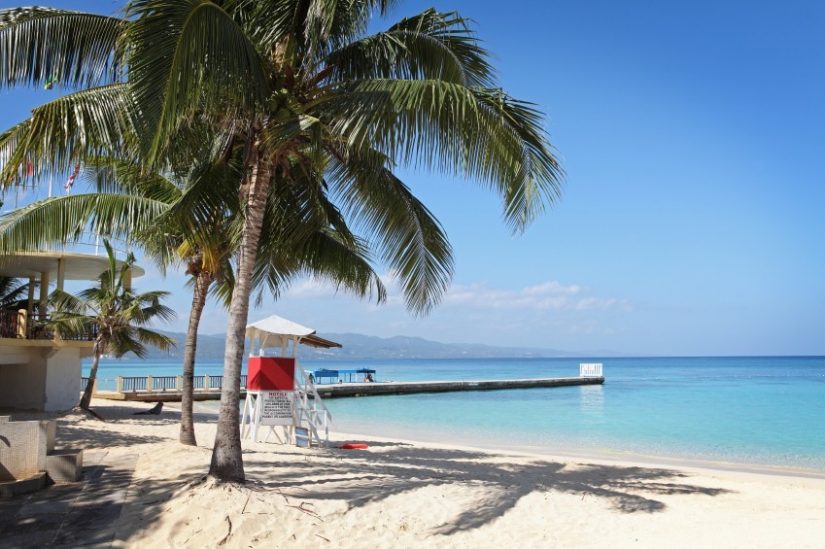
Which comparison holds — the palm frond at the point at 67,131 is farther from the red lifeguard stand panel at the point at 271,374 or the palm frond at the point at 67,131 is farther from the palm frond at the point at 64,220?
the red lifeguard stand panel at the point at 271,374

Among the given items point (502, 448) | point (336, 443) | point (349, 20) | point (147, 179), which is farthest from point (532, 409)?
point (349, 20)

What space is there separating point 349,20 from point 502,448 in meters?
14.0

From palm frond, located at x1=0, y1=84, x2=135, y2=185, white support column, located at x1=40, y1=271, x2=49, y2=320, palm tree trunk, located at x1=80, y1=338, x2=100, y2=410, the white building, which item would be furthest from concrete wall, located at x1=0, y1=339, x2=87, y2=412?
palm frond, located at x1=0, y1=84, x2=135, y2=185

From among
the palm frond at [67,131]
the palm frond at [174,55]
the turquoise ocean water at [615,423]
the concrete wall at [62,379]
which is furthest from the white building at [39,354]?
the palm frond at [174,55]

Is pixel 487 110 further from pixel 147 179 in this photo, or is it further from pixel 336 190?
pixel 147 179

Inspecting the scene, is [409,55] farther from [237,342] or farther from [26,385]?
[26,385]

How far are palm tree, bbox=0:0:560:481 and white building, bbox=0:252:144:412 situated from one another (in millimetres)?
12182

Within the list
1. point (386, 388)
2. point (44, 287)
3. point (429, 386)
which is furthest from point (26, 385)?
point (429, 386)

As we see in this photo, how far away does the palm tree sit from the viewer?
19.5 ft

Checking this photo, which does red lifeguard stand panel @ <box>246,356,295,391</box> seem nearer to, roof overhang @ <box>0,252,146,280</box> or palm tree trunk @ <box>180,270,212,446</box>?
palm tree trunk @ <box>180,270,212,446</box>

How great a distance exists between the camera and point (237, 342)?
276 inches

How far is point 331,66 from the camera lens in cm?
771

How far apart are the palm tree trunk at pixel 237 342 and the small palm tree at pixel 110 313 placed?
1221 cm

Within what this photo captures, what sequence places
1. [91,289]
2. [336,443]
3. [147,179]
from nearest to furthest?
[147,179] → [336,443] → [91,289]
